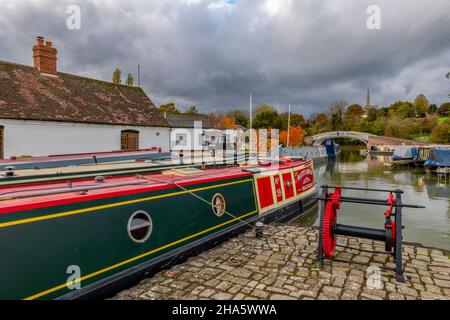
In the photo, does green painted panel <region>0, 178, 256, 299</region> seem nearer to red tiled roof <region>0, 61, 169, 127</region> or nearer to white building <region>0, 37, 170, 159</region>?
white building <region>0, 37, 170, 159</region>

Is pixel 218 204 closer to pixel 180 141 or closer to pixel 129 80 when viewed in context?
pixel 180 141

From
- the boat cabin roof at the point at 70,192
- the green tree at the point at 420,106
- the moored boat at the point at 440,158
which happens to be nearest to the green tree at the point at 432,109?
the green tree at the point at 420,106

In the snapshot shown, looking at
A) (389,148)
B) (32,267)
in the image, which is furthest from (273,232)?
(389,148)

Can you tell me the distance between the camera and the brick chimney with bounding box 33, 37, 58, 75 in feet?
52.9

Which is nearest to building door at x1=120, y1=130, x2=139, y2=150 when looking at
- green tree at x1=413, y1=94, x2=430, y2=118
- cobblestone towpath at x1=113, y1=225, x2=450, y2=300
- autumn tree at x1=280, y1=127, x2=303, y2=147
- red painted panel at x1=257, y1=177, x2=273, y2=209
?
red painted panel at x1=257, y1=177, x2=273, y2=209

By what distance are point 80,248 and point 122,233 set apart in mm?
605

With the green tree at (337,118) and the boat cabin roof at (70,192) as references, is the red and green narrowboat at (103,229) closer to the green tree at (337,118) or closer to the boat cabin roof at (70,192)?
the boat cabin roof at (70,192)

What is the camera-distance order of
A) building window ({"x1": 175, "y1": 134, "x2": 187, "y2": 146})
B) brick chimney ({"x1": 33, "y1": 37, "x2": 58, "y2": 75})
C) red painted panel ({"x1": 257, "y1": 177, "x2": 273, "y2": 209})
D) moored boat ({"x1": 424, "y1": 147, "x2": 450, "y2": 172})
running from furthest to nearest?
moored boat ({"x1": 424, "y1": 147, "x2": 450, "y2": 172}), building window ({"x1": 175, "y1": 134, "x2": 187, "y2": 146}), brick chimney ({"x1": 33, "y1": 37, "x2": 58, "y2": 75}), red painted panel ({"x1": 257, "y1": 177, "x2": 273, "y2": 209})

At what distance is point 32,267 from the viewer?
3012 mm

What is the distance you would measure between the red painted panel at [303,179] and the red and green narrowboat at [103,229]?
4.06m

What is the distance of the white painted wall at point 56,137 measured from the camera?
1273 cm

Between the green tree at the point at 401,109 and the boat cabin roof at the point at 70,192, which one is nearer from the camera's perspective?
the boat cabin roof at the point at 70,192

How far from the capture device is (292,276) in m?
4.46
